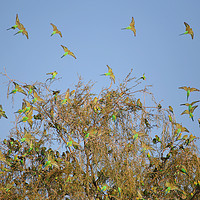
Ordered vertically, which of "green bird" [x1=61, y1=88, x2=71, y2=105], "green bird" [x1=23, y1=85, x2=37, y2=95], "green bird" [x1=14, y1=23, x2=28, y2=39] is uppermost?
"green bird" [x1=14, y1=23, x2=28, y2=39]

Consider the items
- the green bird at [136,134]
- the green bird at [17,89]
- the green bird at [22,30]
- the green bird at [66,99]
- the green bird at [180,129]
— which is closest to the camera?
the green bird at [136,134]

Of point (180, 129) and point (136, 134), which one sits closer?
point (136, 134)

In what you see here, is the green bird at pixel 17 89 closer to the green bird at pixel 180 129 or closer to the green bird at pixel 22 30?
the green bird at pixel 22 30

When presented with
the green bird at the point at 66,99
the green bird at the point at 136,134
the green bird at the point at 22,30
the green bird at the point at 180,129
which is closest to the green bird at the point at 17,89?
the green bird at the point at 66,99

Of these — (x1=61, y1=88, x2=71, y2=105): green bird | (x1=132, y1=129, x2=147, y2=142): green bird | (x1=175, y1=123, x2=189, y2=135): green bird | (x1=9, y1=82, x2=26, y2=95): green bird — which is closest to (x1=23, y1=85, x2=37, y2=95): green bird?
(x1=9, y1=82, x2=26, y2=95): green bird

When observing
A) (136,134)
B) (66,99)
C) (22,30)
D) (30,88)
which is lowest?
(136,134)

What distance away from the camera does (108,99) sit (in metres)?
4.11

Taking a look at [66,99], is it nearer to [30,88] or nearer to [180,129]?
[30,88]

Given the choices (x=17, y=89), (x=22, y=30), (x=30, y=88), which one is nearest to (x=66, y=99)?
(x=30, y=88)

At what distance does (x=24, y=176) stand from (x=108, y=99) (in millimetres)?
1505

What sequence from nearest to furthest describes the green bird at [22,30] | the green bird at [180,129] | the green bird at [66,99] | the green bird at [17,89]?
the green bird at [180,129] → the green bird at [66,99] → the green bird at [17,89] → the green bird at [22,30]

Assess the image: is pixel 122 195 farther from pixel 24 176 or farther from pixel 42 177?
pixel 24 176

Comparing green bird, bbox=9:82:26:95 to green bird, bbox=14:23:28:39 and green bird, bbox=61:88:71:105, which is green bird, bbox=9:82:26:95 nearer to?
green bird, bbox=61:88:71:105

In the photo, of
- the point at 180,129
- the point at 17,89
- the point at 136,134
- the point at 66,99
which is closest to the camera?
the point at 136,134
